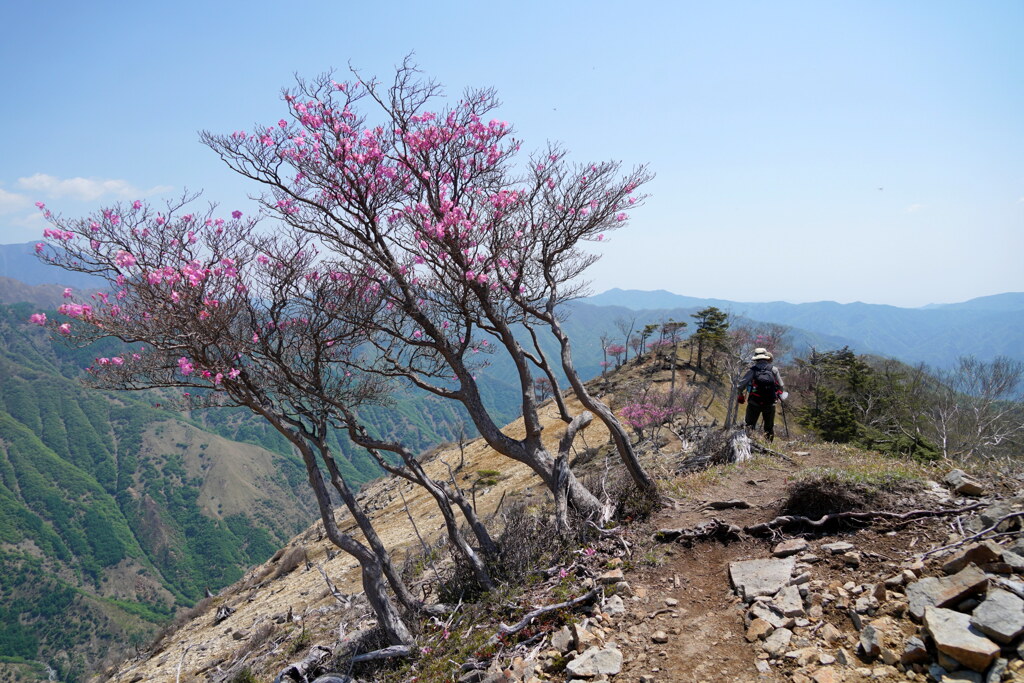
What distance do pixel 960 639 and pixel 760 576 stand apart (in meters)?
1.79

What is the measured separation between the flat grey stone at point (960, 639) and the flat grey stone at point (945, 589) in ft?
0.44

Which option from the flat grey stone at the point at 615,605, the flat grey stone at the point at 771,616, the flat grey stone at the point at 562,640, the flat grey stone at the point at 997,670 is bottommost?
the flat grey stone at the point at 562,640

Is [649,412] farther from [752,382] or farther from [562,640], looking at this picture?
[562,640]

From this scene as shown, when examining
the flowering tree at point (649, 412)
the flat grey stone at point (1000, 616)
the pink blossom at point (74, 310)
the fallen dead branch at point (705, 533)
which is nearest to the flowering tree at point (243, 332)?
the pink blossom at point (74, 310)

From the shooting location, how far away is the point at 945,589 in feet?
12.8

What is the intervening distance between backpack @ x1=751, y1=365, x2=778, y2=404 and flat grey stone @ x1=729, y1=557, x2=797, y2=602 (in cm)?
534

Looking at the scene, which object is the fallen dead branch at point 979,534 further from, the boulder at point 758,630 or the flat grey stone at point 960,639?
the boulder at point 758,630

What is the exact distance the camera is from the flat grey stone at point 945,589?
3750 mm

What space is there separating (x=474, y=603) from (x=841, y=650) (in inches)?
187

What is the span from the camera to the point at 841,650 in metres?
3.89

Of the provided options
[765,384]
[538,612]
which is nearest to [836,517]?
[538,612]

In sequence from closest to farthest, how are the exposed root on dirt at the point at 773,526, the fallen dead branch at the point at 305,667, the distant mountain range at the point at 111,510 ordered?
1. the exposed root on dirt at the point at 773,526
2. the fallen dead branch at the point at 305,667
3. the distant mountain range at the point at 111,510

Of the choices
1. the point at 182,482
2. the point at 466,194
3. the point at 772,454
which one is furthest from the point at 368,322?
the point at 182,482

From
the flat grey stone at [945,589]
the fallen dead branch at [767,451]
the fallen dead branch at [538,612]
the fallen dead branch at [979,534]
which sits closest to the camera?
the flat grey stone at [945,589]
